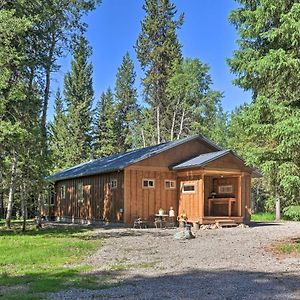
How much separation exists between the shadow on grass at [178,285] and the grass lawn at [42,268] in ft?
0.05

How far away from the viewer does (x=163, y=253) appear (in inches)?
453

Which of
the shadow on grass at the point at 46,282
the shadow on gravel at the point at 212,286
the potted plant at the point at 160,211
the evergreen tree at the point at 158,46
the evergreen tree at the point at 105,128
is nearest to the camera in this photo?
the shadow on gravel at the point at 212,286

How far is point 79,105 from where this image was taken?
4684cm

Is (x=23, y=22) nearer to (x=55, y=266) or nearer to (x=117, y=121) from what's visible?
(x=55, y=266)

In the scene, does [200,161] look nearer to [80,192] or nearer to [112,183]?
[112,183]

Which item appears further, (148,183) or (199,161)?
(148,183)

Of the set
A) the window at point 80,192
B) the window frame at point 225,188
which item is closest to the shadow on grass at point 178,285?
the window frame at point 225,188

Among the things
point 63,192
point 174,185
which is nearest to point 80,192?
point 63,192

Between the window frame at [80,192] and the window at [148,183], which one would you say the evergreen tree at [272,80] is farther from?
the window frame at [80,192]

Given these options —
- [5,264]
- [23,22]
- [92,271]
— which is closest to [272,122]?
[92,271]

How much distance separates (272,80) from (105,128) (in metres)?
39.4

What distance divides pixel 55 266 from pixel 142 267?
1.92m

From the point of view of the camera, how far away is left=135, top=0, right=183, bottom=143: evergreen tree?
41812 millimetres

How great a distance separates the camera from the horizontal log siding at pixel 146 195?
2120 cm
